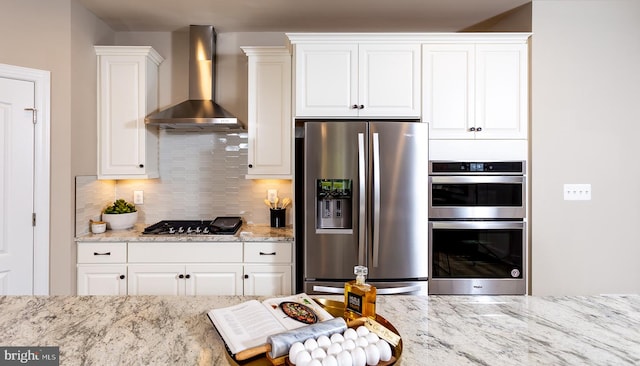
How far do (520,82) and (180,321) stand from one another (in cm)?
265

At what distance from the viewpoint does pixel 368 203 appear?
224 centimetres

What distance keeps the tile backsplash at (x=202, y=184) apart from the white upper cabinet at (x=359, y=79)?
37.6 inches

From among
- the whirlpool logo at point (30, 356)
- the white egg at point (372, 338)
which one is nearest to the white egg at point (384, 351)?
the white egg at point (372, 338)

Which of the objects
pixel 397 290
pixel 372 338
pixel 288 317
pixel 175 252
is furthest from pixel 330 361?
pixel 175 252

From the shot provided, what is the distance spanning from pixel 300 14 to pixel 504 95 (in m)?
1.73

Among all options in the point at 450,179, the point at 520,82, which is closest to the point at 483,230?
the point at 450,179

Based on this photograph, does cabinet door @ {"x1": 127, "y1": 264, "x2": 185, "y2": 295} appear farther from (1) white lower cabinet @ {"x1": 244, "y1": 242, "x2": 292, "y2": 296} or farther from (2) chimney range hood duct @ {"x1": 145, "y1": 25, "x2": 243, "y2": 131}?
(2) chimney range hood duct @ {"x1": 145, "y1": 25, "x2": 243, "y2": 131}

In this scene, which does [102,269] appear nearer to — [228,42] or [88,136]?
[88,136]

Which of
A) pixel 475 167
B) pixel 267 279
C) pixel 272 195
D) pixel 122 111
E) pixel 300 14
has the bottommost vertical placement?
pixel 267 279

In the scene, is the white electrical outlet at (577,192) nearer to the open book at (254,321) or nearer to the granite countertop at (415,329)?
the granite countertop at (415,329)

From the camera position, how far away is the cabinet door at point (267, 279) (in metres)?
2.51

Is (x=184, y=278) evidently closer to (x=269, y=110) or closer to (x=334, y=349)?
(x=269, y=110)

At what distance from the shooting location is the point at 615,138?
244cm

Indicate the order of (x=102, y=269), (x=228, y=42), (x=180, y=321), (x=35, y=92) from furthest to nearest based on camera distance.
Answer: (x=228, y=42), (x=102, y=269), (x=35, y=92), (x=180, y=321)
